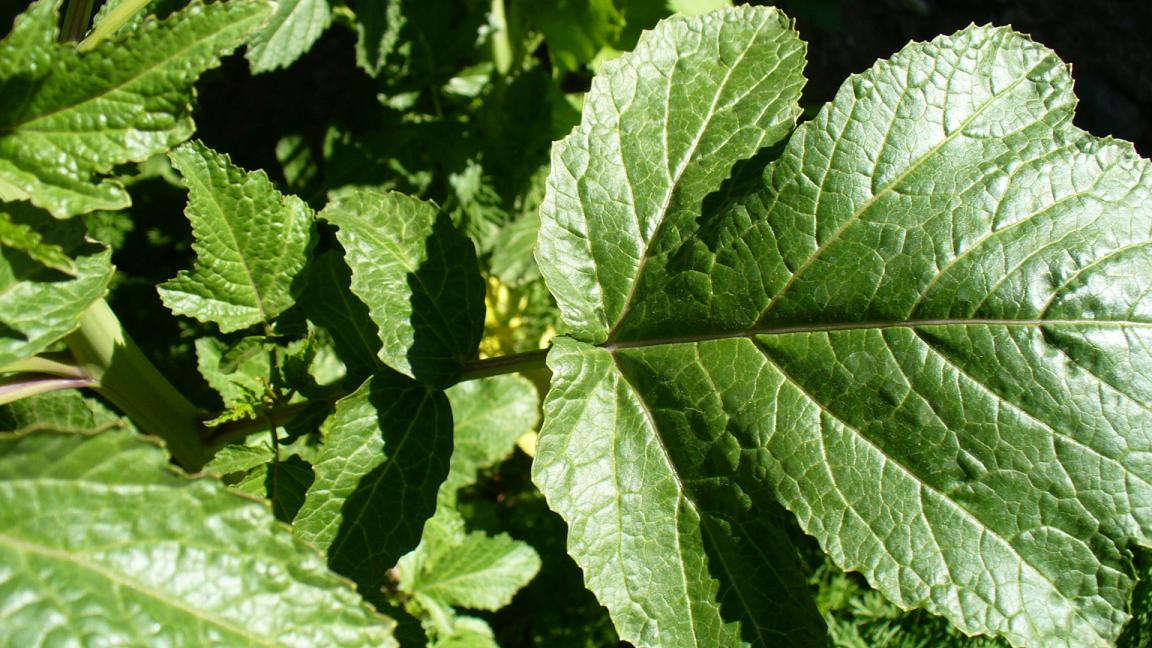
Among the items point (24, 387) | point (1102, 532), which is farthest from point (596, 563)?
point (24, 387)

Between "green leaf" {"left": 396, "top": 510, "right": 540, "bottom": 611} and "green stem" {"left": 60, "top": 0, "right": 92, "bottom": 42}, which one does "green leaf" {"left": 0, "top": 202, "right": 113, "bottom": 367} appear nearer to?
"green stem" {"left": 60, "top": 0, "right": 92, "bottom": 42}

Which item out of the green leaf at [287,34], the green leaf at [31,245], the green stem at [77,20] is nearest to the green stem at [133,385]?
the green leaf at [31,245]

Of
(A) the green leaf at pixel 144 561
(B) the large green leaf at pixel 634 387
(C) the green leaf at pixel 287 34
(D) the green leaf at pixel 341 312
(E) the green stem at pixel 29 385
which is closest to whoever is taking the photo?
(A) the green leaf at pixel 144 561

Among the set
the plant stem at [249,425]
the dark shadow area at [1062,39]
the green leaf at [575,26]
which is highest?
the dark shadow area at [1062,39]

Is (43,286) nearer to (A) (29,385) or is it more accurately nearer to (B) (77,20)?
(A) (29,385)

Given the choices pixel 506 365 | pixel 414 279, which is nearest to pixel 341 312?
pixel 414 279

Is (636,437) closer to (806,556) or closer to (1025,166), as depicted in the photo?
(1025,166)

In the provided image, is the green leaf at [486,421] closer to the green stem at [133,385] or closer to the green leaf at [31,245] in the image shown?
the green stem at [133,385]
